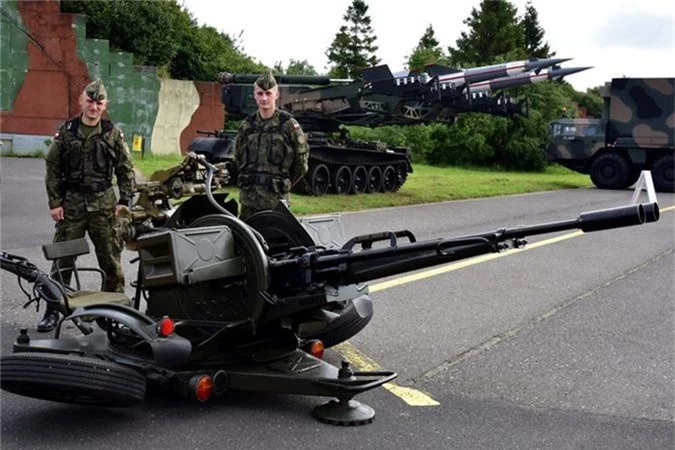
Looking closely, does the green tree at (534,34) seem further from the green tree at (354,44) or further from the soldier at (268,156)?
the soldier at (268,156)

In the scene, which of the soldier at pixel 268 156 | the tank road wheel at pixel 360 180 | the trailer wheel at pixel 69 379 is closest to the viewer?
the trailer wheel at pixel 69 379

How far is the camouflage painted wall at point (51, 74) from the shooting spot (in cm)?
2830

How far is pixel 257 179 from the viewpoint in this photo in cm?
696

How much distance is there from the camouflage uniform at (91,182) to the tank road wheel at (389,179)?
15227 millimetres

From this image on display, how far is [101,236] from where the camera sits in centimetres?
659

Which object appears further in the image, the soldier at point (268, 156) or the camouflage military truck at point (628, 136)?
the camouflage military truck at point (628, 136)

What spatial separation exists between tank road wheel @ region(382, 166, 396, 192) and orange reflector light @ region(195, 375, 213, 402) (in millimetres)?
17320

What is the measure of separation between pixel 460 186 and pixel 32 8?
1544 centimetres

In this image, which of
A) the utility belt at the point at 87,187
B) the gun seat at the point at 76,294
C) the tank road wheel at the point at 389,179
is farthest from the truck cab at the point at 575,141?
the gun seat at the point at 76,294

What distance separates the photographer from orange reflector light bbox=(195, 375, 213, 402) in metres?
4.34

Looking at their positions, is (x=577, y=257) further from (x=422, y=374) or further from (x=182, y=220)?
(x=182, y=220)

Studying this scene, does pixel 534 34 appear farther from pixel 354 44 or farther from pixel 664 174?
pixel 664 174

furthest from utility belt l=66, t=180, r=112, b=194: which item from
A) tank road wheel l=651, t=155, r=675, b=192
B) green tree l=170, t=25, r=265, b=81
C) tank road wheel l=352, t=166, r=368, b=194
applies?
green tree l=170, t=25, r=265, b=81

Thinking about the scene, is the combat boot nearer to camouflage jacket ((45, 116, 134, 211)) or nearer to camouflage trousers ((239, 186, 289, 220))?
camouflage jacket ((45, 116, 134, 211))
